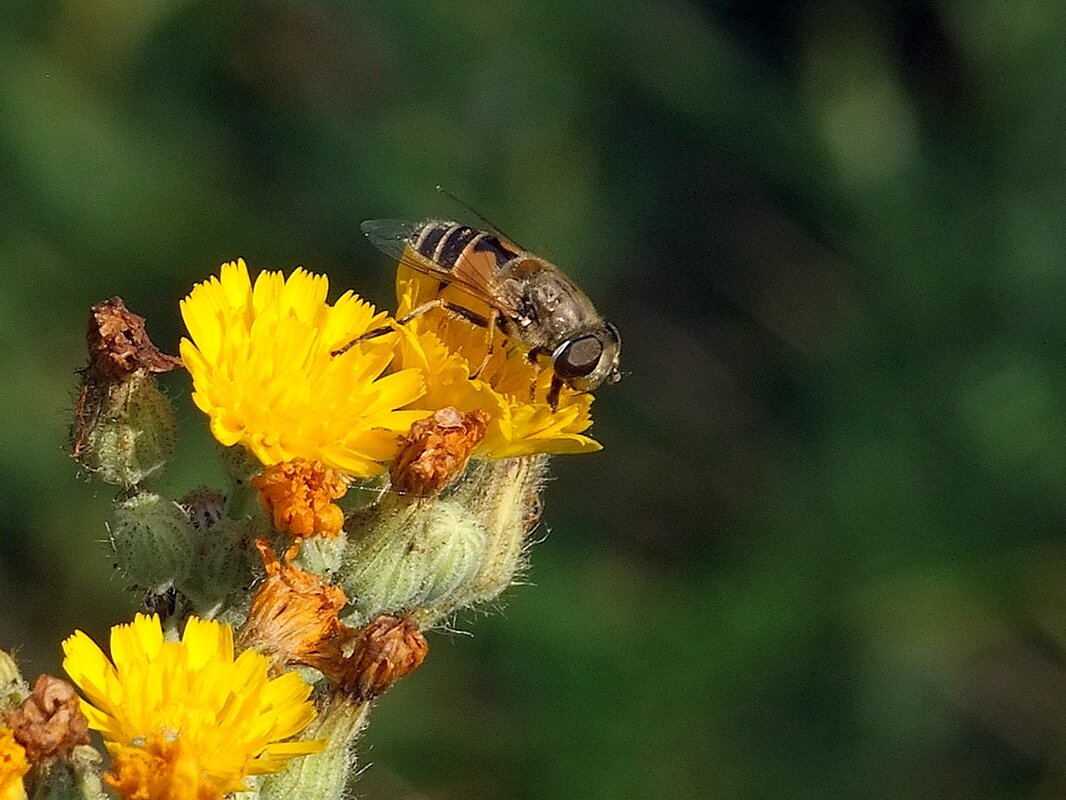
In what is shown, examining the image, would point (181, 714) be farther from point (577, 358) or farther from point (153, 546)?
point (577, 358)

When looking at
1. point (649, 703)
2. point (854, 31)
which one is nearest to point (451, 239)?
point (649, 703)

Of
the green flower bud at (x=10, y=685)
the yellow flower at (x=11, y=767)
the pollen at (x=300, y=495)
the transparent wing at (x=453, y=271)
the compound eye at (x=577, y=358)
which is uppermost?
the transparent wing at (x=453, y=271)

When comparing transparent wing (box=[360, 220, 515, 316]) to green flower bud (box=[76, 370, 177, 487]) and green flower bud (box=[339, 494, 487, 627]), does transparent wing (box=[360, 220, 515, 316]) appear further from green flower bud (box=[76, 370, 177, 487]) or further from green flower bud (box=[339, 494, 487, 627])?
green flower bud (box=[76, 370, 177, 487])

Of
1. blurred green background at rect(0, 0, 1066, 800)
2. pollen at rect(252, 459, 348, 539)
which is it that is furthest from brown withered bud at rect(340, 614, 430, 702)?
blurred green background at rect(0, 0, 1066, 800)

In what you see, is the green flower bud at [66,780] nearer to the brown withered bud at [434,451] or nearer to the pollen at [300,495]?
the pollen at [300,495]

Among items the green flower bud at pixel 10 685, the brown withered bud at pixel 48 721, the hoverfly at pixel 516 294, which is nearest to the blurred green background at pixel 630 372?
the hoverfly at pixel 516 294

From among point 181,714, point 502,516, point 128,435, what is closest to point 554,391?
point 502,516

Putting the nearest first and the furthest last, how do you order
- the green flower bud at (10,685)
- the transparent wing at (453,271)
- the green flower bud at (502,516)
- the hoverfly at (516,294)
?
the green flower bud at (10,685)
the green flower bud at (502,516)
the hoverfly at (516,294)
the transparent wing at (453,271)

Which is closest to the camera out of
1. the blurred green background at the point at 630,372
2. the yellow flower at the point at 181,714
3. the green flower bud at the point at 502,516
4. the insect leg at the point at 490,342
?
the yellow flower at the point at 181,714
